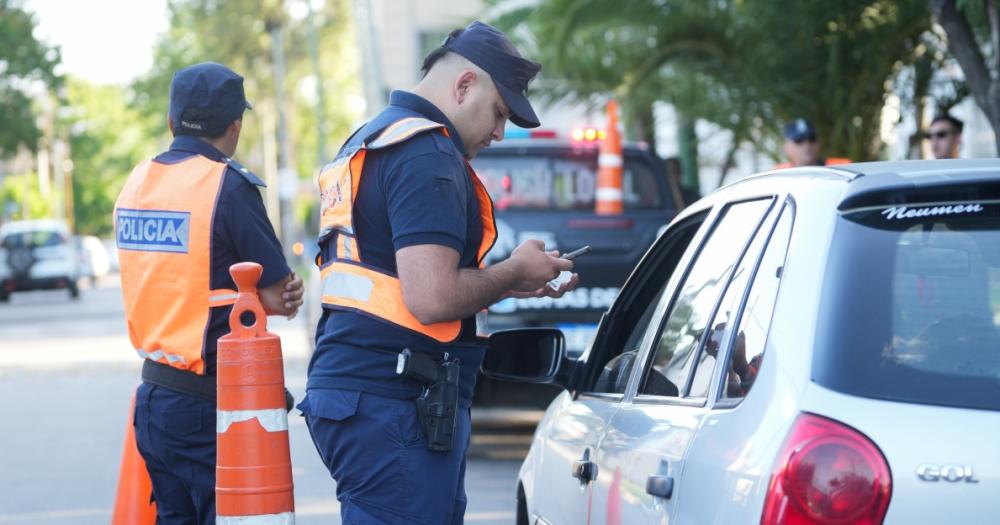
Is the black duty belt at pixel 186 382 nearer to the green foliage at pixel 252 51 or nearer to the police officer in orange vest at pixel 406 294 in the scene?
the police officer in orange vest at pixel 406 294

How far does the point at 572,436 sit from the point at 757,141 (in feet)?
33.6

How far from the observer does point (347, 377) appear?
3609mm

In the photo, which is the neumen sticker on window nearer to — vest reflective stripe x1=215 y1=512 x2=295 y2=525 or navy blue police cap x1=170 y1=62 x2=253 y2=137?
navy blue police cap x1=170 y1=62 x2=253 y2=137

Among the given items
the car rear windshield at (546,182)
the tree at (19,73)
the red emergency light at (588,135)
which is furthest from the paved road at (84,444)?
the tree at (19,73)

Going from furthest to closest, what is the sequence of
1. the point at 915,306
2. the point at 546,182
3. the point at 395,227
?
1. the point at 546,182
2. the point at 395,227
3. the point at 915,306

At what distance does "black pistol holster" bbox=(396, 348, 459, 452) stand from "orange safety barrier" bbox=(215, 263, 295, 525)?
0.53m

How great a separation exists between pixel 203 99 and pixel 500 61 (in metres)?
1.29

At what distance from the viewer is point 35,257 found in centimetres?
3906

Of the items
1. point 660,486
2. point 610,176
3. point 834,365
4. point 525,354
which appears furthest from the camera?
point 610,176

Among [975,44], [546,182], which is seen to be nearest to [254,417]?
[546,182]

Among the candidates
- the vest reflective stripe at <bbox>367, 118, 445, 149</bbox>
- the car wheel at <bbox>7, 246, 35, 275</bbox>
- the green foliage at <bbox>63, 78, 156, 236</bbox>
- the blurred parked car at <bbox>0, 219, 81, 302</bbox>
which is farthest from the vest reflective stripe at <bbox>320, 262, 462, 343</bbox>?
the green foliage at <bbox>63, 78, 156, 236</bbox>

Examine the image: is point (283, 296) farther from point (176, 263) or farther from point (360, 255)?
point (360, 255)

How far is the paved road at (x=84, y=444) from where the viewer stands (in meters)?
8.55

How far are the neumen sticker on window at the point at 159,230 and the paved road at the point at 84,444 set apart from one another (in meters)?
3.57
